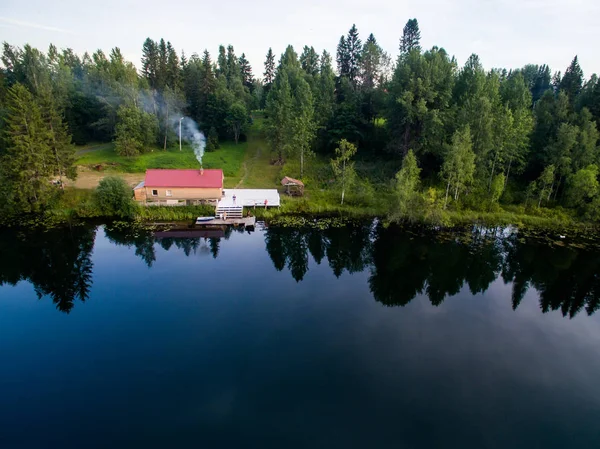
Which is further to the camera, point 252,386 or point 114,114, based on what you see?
point 114,114

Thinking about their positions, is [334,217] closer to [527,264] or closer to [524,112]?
[527,264]

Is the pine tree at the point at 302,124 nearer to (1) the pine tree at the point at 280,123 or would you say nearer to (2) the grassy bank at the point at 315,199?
(1) the pine tree at the point at 280,123

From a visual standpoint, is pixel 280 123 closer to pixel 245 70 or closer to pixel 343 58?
pixel 343 58

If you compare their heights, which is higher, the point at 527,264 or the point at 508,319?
the point at 527,264

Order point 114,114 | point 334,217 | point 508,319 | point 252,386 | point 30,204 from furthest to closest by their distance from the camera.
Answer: point 114,114
point 334,217
point 30,204
point 508,319
point 252,386

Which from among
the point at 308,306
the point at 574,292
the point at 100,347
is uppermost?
the point at 574,292

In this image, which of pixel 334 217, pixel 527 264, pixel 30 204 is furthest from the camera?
pixel 334 217

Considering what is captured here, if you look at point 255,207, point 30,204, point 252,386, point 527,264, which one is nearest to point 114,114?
point 30,204

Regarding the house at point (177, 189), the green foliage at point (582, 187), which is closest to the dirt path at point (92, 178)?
A: the house at point (177, 189)
